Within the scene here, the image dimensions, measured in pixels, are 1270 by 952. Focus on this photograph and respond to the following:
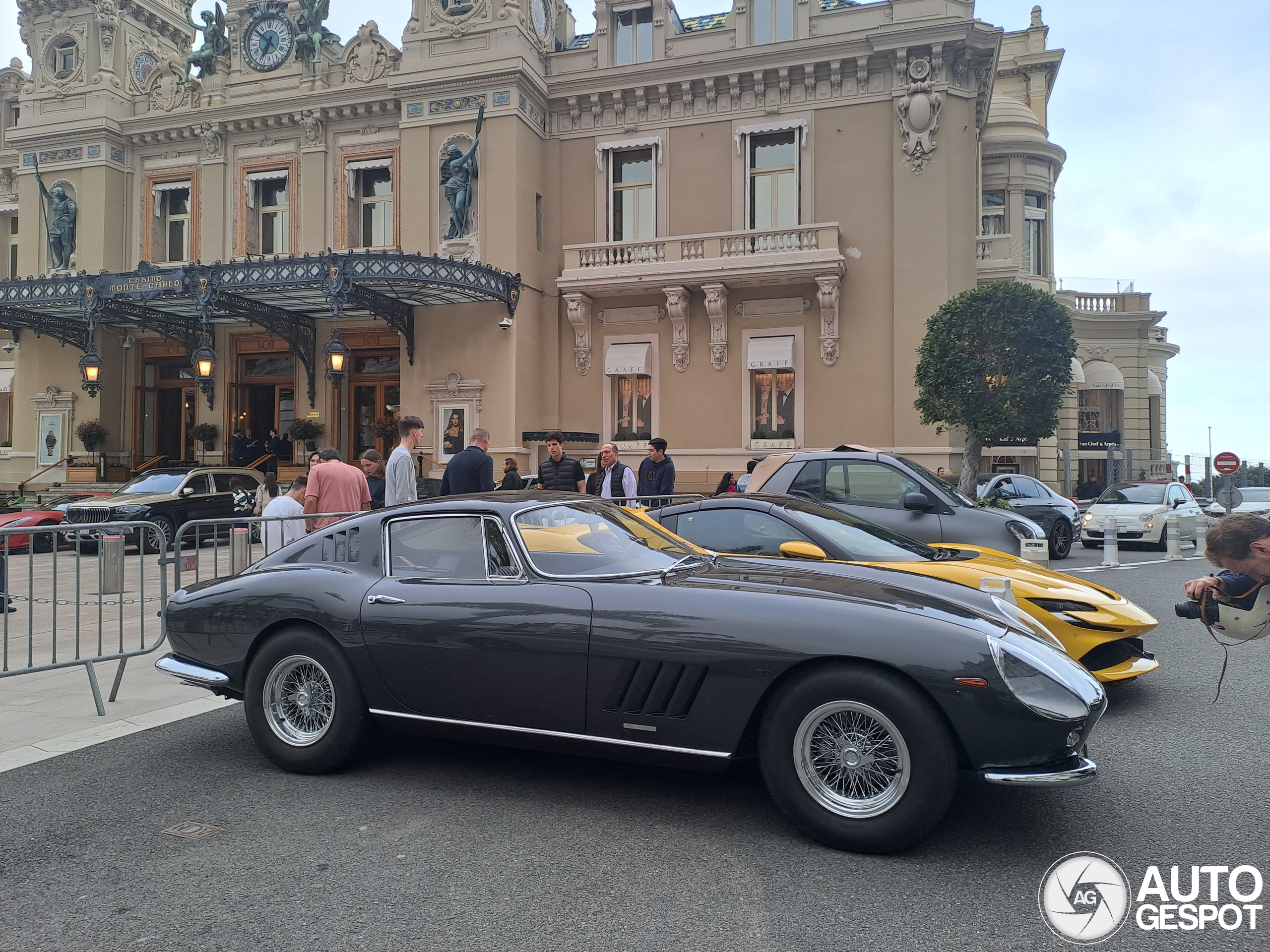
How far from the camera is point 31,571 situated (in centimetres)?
518

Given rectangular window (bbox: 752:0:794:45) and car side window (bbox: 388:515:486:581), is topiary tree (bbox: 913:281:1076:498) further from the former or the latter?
car side window (bbox: 388:515:486:581)

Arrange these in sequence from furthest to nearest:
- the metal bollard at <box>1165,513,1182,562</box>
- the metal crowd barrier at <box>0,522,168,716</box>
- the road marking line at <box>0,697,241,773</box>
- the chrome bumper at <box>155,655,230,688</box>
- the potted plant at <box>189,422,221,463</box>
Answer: the potted plant at <box>189,422,221,463</box>, the metal bollard at <box>1165,513,1182,562</box>, the metal crowd barrier at <box>0,522,168,716</box>, the road marking line at <box>0,697,241,773</box>, the chrome bumper at <box>155,655,230,688</box>

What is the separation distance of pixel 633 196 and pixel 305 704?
66.8 ft

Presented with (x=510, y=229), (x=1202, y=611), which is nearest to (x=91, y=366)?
(x=510, y=229)

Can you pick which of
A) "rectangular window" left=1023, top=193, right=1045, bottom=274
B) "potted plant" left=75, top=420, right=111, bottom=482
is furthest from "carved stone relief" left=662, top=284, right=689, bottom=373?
"potted plant" left=75, top=420, right=111, bottom=482

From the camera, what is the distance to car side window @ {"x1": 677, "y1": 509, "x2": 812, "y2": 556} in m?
5.87

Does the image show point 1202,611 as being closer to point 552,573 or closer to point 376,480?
point 552,573

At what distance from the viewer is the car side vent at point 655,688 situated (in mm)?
3541

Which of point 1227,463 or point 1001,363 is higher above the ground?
point 1001,363

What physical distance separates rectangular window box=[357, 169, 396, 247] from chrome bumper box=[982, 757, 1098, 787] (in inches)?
907

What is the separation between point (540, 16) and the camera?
76.6ft

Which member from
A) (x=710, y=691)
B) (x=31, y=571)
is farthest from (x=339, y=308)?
(x=710, y=691)

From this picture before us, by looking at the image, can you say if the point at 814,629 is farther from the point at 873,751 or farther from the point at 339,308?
the point at 339,308

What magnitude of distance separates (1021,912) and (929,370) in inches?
634
